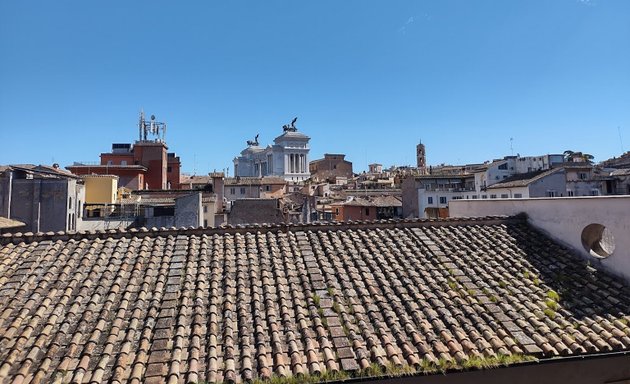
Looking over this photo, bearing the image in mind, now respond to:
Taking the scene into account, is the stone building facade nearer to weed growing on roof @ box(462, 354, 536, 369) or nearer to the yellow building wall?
the yellow building wall

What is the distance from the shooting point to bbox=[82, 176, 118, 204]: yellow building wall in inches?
1284

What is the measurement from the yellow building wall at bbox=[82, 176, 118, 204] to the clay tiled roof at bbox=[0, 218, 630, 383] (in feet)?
94.4

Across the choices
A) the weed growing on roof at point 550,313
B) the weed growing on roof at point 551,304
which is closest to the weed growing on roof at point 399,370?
the weed growing on roof at point 550,313

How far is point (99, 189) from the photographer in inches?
1291

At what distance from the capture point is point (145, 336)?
459 centimetres

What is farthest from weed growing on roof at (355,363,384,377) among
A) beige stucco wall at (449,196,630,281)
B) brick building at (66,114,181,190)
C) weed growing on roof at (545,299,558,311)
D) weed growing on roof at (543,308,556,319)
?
brick building at (66,114,181,190)

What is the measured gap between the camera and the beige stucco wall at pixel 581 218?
6801 millimetres

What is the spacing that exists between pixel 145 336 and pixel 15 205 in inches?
1019

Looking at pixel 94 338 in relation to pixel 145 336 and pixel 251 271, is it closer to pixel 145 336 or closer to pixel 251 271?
pixel 145 336

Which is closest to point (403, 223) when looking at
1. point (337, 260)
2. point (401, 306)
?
point (337, 260)

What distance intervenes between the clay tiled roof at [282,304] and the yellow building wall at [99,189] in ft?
94.4

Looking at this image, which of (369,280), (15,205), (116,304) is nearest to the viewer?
(116,304)

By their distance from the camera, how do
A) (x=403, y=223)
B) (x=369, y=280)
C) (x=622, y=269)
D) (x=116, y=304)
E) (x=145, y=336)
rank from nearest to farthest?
(x=145, y=336), (x=116, y=304), (x=369, y=280), (x=622, y=269), (x=403, y=223)

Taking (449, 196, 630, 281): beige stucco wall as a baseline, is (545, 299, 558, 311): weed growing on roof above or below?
below
